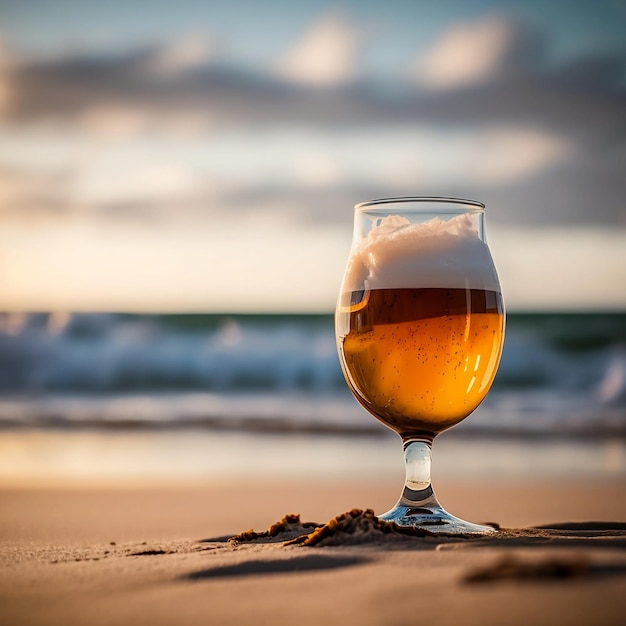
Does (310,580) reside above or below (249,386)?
above

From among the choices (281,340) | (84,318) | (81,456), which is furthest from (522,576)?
(84,318)

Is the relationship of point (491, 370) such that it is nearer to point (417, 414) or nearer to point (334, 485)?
point (417, 414)

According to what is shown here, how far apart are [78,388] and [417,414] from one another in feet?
32.0

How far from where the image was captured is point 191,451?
5465mm

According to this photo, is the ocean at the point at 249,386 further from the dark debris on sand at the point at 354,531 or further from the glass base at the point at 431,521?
the dark debris on sand at the point at 354,531

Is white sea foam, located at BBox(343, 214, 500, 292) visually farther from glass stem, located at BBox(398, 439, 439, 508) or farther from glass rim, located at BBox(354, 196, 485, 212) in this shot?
glass stem, located at BBox(398, 439, 439, 508)

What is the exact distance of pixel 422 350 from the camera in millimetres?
2158

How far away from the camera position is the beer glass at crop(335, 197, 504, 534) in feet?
7.07

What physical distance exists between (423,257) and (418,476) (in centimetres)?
53

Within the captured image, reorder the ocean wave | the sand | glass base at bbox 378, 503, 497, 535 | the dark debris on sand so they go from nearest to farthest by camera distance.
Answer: the sand, the dark debris on sand, glass base at bbox 378, 503, 497, 535, the ocean wave

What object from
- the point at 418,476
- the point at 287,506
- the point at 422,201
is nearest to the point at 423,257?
the point at 422,201

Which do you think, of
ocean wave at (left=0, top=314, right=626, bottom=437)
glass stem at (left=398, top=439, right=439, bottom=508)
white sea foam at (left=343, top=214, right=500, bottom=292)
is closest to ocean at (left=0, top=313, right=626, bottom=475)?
ocean wave at (left=0, top=314, right=626, bottom=437)

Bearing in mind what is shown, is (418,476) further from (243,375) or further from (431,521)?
(243,375)

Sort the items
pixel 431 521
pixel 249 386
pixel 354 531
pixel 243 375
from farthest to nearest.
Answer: pixel 243 375
pixel 249 386
pixel 431 521
pixel 354 531
